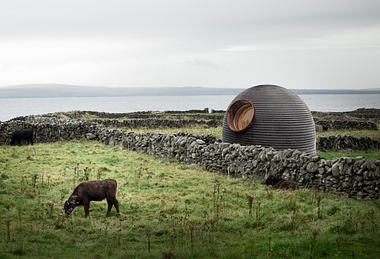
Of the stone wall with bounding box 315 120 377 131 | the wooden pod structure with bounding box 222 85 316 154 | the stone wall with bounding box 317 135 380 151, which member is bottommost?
the stone wall with bounding box 317 135 380 151

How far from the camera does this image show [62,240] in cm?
689

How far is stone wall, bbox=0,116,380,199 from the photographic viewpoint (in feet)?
30.7

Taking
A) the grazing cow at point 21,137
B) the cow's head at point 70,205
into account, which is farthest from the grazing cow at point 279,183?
the grazing cow at point 21,137

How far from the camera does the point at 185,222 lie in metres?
7.94

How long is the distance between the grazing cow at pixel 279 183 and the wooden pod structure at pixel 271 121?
2.89 m

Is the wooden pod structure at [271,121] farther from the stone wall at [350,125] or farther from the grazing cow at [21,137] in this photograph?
the stone wall at [350,125]

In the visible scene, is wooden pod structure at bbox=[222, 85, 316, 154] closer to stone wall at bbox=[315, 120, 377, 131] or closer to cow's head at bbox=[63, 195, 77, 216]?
cow's head at bbox=[63, 195, 77, 216]

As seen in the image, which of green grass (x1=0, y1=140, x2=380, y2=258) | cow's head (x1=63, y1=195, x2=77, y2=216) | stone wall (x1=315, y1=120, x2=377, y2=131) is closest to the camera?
green grass (x1=0, y1=140, x2=380, y2=258)

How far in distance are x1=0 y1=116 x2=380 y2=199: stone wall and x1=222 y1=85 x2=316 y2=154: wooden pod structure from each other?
1341 mm

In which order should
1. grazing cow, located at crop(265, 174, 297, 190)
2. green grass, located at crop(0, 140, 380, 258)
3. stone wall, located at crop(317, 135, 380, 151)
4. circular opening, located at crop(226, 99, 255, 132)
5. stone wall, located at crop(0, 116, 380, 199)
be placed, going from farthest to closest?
stone wall, located at crop(317, 135, 380, 151) < circular opening, located at crop(226, 99, 255, 132) < grazing cow, located at crop(265, 174, 297, 190) < stone wall, located at crop(0, 116, 380, 199) < green grass, located at crop(0, 140, 380, 258)

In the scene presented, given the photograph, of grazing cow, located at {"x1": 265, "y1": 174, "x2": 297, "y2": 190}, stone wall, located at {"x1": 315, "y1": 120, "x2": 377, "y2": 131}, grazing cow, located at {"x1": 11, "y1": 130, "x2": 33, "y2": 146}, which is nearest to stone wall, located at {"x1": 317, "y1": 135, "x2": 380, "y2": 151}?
grazing cow, located at {"x1": 265, "y1": 174, "x2": 297, "y2": 190}

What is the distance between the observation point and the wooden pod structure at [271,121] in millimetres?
14141

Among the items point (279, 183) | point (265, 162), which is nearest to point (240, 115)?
point (265, 162)

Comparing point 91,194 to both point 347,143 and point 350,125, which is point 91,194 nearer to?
point 347,143
